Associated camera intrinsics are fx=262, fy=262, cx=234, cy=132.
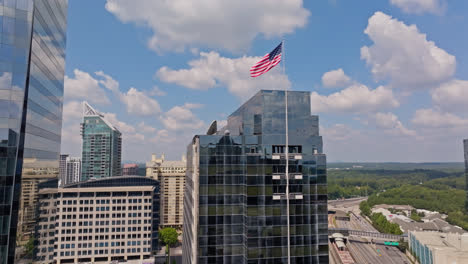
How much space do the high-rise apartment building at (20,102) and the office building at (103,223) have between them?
323ft

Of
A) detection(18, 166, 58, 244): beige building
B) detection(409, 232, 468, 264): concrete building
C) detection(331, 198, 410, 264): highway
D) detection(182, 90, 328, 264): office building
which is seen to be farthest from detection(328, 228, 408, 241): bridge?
detection(18, 166, 58, 244): beige building

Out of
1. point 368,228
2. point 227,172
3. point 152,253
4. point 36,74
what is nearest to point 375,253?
point 368,228

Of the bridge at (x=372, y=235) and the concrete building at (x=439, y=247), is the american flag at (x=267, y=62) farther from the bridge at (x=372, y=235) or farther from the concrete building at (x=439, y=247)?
the bridge at (x=372, y=235)

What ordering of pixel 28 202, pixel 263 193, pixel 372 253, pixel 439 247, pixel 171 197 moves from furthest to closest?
pixel 171 197 < pixel 372 253 < pixel 439 247 < pixel 263 193 < pixel 28 202

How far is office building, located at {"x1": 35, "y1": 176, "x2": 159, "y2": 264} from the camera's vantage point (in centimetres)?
12744

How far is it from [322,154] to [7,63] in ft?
171

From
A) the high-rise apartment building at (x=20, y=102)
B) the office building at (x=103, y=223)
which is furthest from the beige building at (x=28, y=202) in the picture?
the office building at (x=103, y=223)

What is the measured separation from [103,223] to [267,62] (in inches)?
5048

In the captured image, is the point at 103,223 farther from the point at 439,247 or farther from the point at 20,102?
the point at 439,247

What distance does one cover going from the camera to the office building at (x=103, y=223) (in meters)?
127

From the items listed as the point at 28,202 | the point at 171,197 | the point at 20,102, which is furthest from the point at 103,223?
the point at 20,102

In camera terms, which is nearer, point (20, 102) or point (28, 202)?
point (20, 102)

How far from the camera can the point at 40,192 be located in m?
43.6

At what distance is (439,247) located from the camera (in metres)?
100
